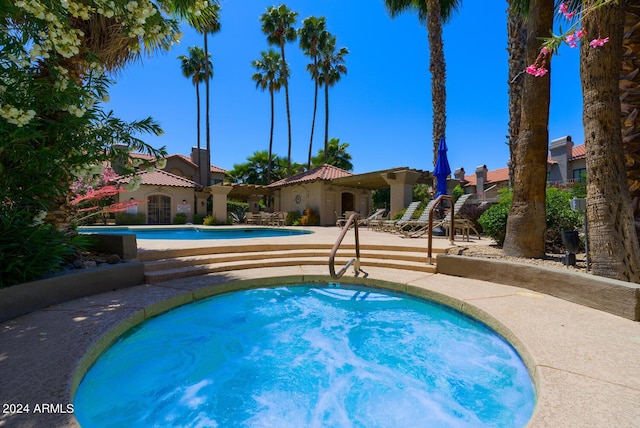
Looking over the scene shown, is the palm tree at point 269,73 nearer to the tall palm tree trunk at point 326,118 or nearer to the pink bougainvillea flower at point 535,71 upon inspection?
the tall palm tree trunk at point 326,118

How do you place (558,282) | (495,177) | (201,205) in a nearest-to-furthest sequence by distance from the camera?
(558,282)
(201,205)
(495,177)

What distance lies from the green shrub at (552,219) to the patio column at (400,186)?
7.78 metres

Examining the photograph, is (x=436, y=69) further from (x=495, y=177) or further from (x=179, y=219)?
(x=495, y=177)

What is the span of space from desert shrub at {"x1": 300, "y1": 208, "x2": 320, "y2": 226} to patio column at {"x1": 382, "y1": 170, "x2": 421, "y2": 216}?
5550mm

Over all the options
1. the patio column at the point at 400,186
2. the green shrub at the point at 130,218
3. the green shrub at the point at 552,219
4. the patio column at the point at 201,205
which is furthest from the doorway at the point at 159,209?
the green shrub at the point at 552,219

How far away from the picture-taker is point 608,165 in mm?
3424

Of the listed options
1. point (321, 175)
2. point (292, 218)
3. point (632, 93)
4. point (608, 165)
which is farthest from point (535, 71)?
point (292, 218)

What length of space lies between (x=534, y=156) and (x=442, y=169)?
5.29 metres

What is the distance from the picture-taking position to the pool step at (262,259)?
5.30 m

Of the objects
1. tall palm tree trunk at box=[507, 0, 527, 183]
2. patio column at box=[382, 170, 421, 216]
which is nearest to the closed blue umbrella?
tall palm tree trunk at box=[507, 0, 527, 183]

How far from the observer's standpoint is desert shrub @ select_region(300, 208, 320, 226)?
1828 cm

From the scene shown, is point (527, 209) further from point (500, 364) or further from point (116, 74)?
point (116, 74)

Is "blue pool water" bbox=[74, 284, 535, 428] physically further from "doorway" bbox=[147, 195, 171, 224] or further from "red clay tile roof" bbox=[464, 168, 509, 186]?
"red clay tile roof" bbox=[464, 168, 509, 186]

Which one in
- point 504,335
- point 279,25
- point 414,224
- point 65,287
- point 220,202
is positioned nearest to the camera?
point 504,335
